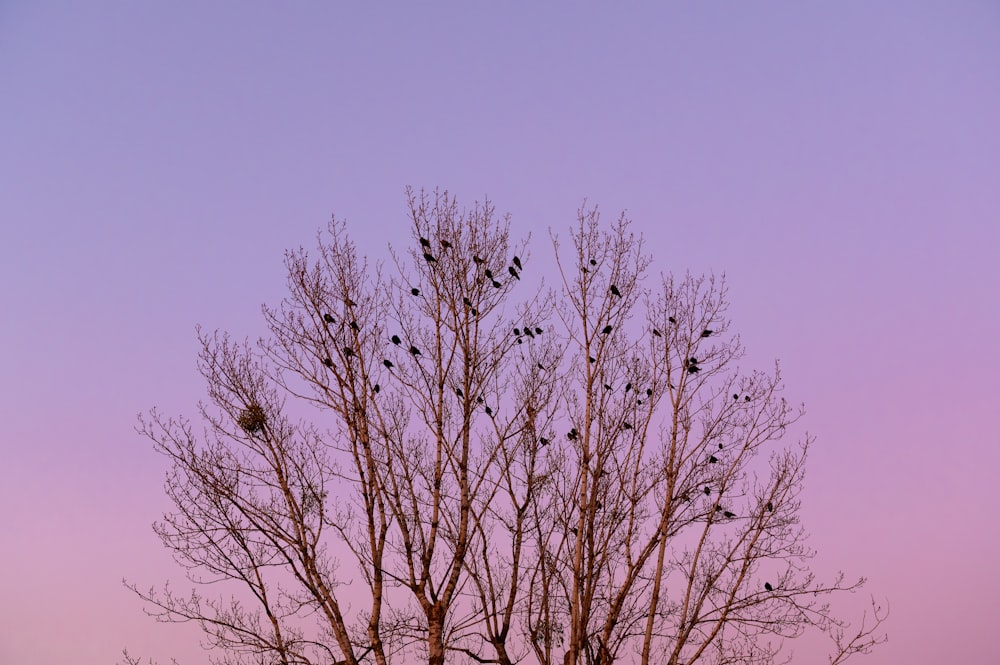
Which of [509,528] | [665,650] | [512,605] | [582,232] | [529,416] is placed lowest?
[665,650]

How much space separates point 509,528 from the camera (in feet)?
38.6

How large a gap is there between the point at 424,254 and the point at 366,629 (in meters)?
4.38

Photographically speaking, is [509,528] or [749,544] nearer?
[749,544]

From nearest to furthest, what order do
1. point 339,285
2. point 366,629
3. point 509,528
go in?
point 366,629, point 339,285, point 509,528

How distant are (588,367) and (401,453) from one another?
256 cm

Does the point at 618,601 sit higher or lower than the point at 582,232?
lower

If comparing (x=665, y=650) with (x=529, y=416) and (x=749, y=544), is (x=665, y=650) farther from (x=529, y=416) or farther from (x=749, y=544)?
(x=529, y=416)

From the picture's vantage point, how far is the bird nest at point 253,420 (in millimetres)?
10352

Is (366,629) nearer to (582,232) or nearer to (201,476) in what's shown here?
(201,476)

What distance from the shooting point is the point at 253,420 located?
10352 mm

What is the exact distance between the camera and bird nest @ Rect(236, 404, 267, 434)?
10.4 metres

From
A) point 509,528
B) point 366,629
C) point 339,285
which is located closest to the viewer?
point 366,629

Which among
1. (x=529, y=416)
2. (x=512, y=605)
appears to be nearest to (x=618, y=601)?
(x=512, y=605)

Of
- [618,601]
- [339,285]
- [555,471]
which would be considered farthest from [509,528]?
[339,285]
